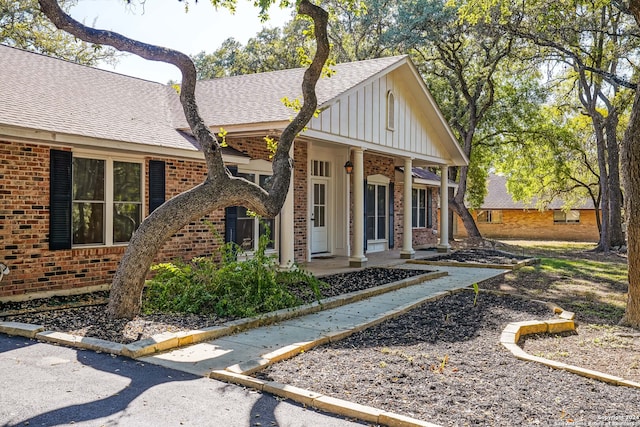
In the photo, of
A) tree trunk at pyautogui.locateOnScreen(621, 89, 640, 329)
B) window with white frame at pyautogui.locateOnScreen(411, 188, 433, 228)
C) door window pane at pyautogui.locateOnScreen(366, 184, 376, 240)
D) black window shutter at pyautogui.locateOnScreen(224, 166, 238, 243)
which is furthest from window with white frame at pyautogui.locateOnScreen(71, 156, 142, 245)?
window with white frame at pyautogui.locateOnScreen(411, 188, 433, 228)

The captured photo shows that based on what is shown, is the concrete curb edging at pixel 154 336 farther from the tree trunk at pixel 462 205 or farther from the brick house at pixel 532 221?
the brick house at pixel 532 221

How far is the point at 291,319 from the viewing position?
282 inches

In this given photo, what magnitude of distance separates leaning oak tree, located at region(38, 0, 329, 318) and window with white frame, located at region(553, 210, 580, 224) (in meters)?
32.0

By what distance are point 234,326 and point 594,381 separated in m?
3.79

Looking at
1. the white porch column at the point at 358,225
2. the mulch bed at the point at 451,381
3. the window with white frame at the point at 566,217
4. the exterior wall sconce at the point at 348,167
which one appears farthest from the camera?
the window with white frame at the point at 566,217

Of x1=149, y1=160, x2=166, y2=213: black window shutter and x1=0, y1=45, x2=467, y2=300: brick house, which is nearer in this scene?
x1=0, y1=45, x2=467, y2=300: brick house

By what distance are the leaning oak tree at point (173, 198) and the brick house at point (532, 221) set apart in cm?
3046

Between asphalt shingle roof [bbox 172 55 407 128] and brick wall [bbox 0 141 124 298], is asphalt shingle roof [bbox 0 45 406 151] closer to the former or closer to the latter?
asphalt shingle roof [bbox 172 55 407 128]

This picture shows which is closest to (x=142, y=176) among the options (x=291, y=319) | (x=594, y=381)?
(x=291, y=319)

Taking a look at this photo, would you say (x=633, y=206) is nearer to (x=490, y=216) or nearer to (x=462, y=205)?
(x=462, y=205)

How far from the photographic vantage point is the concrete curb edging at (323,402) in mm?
3787

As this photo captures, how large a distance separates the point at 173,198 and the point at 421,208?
15.6 m

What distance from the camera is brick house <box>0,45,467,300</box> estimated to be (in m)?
7.82

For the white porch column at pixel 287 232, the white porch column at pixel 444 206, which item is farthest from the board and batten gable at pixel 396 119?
the white porch column at pixel 287 232
